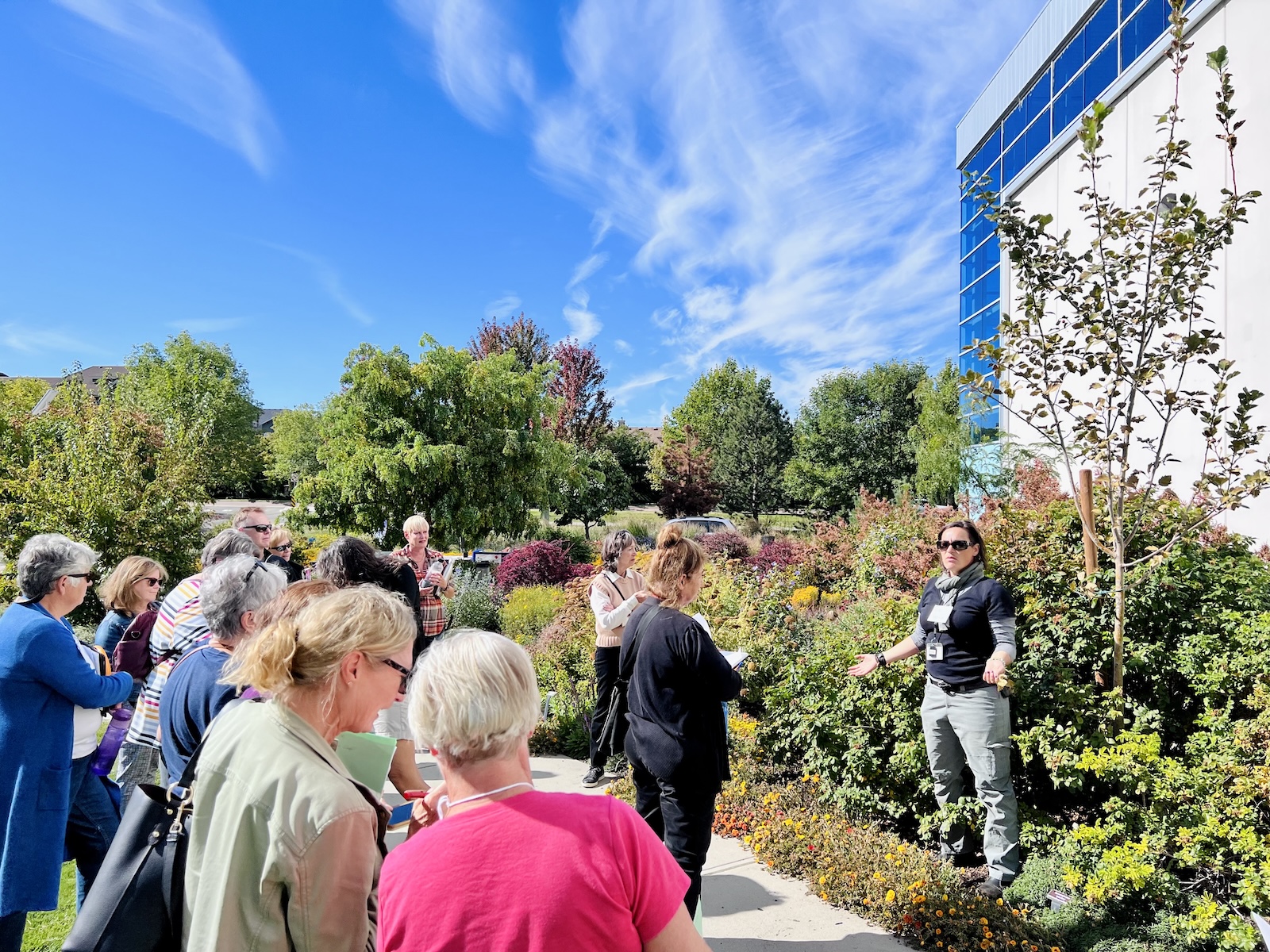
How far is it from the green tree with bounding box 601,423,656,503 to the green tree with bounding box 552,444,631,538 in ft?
18.2

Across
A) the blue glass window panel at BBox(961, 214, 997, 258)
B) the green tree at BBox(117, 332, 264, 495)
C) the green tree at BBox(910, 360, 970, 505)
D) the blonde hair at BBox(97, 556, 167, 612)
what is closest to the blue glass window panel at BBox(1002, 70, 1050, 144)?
the blue glass window panel at BBox(961, 214, 997, 258)

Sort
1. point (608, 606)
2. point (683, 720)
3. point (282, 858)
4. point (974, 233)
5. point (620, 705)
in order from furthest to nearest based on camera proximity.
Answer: point (974, 233)
point (608, 606)
point (620, 705)
point (683, 720)
point (282, 858)

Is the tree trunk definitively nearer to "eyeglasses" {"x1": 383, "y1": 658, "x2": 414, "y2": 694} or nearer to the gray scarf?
the gray scarf

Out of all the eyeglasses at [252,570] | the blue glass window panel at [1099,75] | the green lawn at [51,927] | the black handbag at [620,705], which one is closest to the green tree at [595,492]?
the blue glass window panel at [1099,75]

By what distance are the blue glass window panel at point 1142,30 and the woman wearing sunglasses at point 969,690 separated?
13.7 metres

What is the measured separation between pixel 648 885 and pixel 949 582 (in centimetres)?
334

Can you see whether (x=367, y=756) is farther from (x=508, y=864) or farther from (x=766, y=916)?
(x=766, y=916)

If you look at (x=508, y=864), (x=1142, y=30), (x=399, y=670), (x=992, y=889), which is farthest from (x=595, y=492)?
(x=508, y=864)

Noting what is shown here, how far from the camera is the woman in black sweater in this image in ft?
9.69

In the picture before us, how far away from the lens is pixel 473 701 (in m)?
1.42

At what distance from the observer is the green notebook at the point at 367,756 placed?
6.98ft

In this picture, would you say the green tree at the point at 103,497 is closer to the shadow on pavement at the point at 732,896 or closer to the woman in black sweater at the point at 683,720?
the shadow on pavement at the point at 732,896

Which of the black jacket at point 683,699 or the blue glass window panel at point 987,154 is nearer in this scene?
the black jacket at point 683,699

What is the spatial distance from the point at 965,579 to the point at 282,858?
373 centimetres
